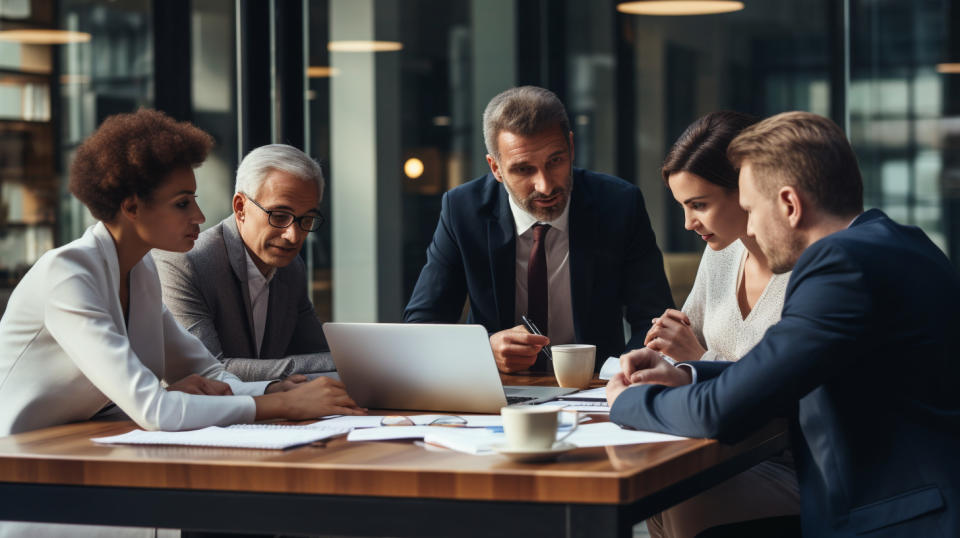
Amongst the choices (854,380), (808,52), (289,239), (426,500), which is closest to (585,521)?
(426,500)

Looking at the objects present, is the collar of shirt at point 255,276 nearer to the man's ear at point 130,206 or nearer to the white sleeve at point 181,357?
the white sleeve at point 181,357

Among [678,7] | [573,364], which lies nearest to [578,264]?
[573,364]

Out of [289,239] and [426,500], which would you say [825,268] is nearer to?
[426,500]

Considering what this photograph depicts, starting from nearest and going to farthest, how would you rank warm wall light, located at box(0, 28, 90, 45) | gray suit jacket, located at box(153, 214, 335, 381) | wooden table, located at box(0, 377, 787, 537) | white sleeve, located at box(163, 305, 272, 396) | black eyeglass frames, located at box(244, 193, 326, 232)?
wooden table, located at box(0, 377, 787, 537) < white sleeve, located at box(163, 305, 272, 396) < gray suit jacket, located at box(153, 214, 335, 381) < black eyeglass frames, located at box(244, 193, 326, 232) < warm wall light, located at box(0, 28, 90, 45)

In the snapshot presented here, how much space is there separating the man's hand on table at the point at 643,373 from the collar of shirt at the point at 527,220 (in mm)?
1180

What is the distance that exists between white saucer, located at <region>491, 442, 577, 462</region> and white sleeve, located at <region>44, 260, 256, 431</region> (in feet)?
2.15

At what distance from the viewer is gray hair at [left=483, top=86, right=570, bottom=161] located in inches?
127

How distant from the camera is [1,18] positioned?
4594 mm

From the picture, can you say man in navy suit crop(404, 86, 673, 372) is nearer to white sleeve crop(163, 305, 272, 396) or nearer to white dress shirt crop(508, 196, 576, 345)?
white dress shirt crop(508, 196, 576, 345)

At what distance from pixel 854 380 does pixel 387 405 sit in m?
1.00

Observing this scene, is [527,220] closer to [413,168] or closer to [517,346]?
[517,346]

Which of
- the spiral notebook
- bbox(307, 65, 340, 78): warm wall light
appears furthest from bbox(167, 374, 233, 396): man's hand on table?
bbox(307, 65, 340, 78): warm wall light

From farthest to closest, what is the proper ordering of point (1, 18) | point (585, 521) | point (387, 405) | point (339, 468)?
point (1, 18) → point (387, 405) → point (339, 468) → point (585, 521)

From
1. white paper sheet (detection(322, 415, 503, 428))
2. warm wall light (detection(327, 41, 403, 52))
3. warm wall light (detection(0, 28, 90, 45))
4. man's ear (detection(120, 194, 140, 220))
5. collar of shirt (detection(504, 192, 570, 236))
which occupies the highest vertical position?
warm wall light (detection(327, 41, 403, 52))
